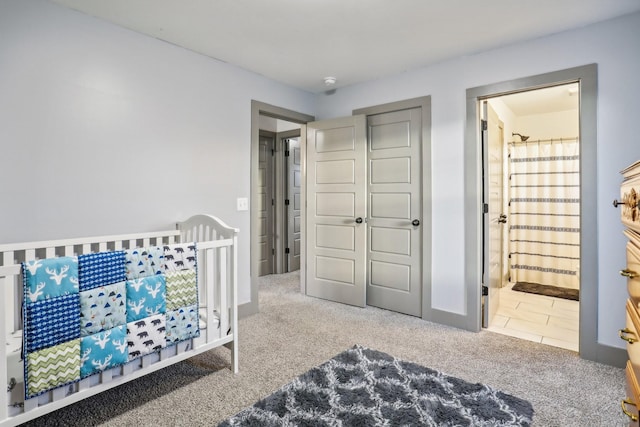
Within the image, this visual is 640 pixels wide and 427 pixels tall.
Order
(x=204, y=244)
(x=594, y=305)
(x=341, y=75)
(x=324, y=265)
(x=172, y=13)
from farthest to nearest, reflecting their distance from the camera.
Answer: (x=324, y=265) < (x=341, y=75) < (x=594, y=305) < (x=172, y=13) < (x=204, y=244)

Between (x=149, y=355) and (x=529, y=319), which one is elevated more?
(x=149, y=355)

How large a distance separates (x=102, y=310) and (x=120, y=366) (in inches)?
13.0

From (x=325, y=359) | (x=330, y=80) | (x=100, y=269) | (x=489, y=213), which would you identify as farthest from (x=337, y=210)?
(x=100, y=269)

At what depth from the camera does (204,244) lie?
80.5 inches

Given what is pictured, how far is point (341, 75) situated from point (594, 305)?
2.83 m

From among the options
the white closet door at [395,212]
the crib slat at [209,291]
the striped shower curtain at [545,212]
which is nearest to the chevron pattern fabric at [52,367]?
the crib slat at [209,291]

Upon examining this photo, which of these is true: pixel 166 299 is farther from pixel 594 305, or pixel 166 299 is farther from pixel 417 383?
pixel 594 305

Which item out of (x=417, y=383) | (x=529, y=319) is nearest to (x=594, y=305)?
(x=529, y=319)

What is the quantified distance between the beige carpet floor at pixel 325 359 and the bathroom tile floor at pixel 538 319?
0.62 ft

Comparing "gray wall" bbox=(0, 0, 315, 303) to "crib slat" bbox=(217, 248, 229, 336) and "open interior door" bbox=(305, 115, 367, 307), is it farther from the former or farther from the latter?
"open interior door" bbox=(305, 115, 367, 307)

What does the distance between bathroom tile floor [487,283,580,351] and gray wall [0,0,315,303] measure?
2493 mm

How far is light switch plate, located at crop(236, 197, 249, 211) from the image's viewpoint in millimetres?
3240

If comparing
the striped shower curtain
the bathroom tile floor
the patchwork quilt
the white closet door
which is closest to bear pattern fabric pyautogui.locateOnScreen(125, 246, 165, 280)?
the patchwork quilt

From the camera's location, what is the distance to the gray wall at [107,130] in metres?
2.01
